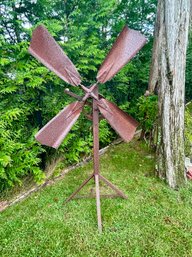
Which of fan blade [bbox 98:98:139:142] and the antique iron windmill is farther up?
the antique iron windmill

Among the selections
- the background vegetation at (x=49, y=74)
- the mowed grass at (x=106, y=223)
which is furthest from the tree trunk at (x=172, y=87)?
the background vegetation at (x=49, y=74)

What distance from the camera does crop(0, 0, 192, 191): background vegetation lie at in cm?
329

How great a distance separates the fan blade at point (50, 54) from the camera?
224cm

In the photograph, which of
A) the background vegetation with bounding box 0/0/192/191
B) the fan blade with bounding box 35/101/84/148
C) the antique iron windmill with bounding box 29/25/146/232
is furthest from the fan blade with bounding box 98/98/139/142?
the background vegetation with bounding box 0/0/192/191

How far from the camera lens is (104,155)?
4.24 m

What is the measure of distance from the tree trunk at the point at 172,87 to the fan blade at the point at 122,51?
79cm

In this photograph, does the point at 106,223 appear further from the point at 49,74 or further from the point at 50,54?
the point at 49,74

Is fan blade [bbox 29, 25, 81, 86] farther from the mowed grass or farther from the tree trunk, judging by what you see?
the mowed grass

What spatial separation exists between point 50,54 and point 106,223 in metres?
2.04

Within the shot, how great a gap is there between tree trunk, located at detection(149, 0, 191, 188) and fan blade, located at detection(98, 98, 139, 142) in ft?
2.77

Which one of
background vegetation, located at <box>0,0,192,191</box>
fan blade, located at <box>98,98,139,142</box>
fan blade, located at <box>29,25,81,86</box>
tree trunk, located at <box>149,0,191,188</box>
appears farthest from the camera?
background vegetation, located at <box>0,0,192,191</box>

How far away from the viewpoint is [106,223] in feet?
8.54

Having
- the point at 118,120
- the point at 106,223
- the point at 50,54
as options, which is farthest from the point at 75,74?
the point at 106,223

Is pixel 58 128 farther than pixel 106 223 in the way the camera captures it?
No
